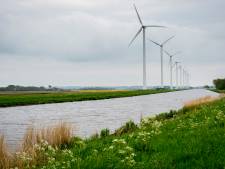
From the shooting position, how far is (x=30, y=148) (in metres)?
15.2

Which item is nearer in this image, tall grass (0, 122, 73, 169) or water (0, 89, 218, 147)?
tall grass (0, 122, 73, 169)

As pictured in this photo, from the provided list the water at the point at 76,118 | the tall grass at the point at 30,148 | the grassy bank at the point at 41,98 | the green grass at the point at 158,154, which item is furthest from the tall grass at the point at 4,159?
the grassy bank at the point at 41,98

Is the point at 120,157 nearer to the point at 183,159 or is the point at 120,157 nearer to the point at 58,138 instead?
the point at 183,159

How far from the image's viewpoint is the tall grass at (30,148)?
540 inches

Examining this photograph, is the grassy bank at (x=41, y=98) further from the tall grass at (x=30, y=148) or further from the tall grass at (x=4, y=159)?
the tall grass at (x=4, y=159)

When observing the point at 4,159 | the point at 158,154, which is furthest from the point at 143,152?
the point at 4,159

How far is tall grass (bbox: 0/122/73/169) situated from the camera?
13719 mm

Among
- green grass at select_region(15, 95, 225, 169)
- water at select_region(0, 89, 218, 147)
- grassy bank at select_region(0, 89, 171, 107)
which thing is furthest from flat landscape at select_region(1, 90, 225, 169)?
grassy bank at select_region(0, 89, 171, 107)

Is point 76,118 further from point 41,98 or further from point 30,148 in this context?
point 41,98

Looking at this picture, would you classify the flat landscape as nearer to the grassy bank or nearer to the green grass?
the green grass

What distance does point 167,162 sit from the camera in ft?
38.7

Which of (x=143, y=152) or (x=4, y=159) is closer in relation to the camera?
(x=143, y=152)

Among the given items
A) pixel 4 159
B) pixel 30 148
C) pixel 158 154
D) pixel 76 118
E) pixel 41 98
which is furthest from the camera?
pixel 41 98

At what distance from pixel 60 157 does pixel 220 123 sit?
6897mm
